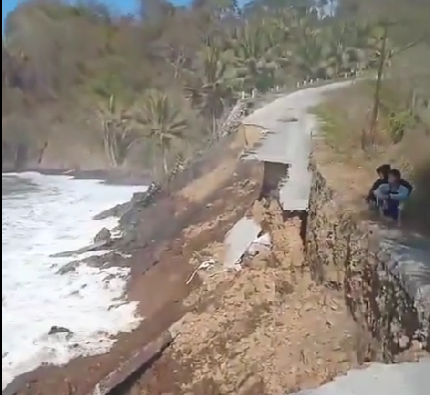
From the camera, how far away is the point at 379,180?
1438 mm

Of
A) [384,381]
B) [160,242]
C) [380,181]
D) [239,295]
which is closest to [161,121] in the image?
[160,242]

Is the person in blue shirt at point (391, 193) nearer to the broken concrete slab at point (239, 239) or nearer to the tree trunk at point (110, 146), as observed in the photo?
the broken concrete slab at point (239, 239)

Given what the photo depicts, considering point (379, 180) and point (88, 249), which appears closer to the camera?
point (88, 249)

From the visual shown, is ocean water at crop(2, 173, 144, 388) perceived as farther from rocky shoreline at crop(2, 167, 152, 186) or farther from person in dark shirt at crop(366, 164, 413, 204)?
person in dark shirt at crop(366, 164, 413, 204)

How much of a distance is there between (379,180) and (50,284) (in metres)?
0.74

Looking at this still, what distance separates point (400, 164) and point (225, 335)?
1.77 feet

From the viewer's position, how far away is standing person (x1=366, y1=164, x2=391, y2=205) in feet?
4.71

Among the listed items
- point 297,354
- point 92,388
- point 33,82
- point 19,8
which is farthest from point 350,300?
point 19,8

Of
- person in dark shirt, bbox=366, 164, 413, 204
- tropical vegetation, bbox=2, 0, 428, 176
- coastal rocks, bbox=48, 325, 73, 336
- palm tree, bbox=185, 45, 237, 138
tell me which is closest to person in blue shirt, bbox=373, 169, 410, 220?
person in dark shirt, bbox=366, 164, 413, 204

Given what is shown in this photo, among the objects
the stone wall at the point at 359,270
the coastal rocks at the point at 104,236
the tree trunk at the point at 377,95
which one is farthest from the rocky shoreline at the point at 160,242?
the tree trunk at the point at 377,95

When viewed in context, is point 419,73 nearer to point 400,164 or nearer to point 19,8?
point 400,164

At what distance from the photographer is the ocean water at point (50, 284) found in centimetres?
125

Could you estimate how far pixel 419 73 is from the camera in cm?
144

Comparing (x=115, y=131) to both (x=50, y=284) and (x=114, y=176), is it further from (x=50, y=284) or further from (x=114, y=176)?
(x=50, y=284)
